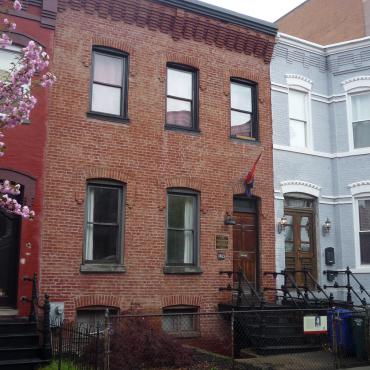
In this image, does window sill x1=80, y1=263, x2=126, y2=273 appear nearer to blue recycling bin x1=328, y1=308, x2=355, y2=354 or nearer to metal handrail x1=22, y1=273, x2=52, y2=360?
metal handrail x1=22, y1=273, x2=52, y2=360

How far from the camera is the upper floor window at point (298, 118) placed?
15742 millimetres

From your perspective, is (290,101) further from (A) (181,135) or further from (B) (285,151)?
(A) (181,135)

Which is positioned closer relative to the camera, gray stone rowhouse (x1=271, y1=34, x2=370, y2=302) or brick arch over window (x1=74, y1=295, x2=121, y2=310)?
brick arch over window (x1=74, y1=295, x2=121, y2=310)

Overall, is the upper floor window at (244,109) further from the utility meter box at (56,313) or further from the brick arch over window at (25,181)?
the utility meter box at (56,313)

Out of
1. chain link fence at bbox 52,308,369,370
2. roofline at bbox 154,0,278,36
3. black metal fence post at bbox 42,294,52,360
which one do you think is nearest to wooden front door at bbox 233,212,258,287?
chain link fence at bbox 52,308,369,370

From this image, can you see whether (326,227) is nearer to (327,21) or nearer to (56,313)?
(56,313)

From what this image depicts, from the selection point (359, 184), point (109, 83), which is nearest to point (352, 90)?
point (359, 184)

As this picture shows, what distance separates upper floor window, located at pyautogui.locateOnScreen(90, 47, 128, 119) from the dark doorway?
13.3ft

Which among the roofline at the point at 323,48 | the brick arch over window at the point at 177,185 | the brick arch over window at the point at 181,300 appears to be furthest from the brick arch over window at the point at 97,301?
the roofline at the point at 323,48

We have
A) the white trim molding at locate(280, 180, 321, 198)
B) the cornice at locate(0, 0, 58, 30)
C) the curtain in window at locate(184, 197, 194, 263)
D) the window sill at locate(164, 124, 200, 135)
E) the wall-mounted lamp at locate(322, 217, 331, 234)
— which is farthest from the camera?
the wall-mounted lamp at locate(322, 217, 331, 234)

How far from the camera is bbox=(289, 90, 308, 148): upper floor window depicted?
15.7 metres

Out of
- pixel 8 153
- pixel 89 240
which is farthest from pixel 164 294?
pixel 8 153

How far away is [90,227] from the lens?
1203 centimetres

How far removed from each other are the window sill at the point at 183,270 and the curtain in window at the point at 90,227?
1838 millimetres
